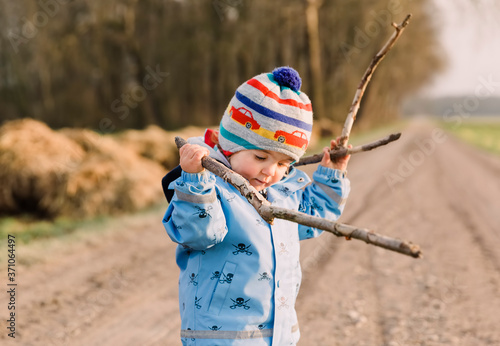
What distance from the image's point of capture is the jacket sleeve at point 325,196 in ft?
6.84

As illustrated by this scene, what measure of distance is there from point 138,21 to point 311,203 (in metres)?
19.0

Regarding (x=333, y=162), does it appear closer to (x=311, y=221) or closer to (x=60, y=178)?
(x=311, y=221)

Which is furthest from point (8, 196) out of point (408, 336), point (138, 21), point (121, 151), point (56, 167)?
point (138, 21)

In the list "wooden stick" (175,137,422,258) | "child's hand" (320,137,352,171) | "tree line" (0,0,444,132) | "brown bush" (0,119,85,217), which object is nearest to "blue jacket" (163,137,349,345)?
"wooden stick" (175,137,422,258)

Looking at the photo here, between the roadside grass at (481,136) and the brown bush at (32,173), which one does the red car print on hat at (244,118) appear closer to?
the brown bush at (32,173)

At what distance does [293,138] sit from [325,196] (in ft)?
1.50

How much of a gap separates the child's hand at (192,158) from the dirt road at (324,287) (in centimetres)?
208

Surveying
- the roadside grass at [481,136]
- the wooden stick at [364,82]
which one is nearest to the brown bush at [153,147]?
the wooden stick at [364,82]

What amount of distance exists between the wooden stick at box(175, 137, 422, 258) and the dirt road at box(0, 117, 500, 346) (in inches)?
85.9

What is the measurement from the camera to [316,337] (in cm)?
331

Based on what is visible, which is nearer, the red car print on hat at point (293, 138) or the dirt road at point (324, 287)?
the red car print on hat at point (293, 138)

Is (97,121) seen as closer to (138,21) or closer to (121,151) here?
(138,21)

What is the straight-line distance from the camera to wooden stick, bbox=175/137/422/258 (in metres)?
0.99

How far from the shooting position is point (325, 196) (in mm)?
2098
